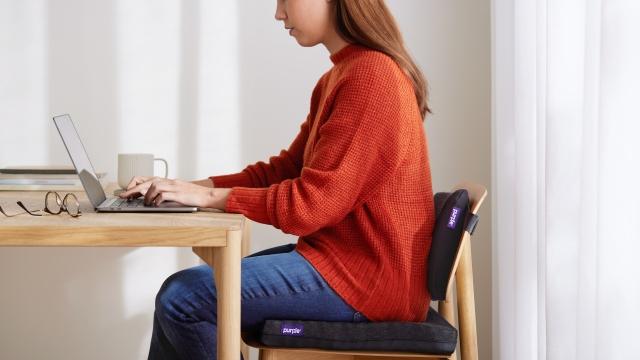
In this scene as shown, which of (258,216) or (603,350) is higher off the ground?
(258,216)

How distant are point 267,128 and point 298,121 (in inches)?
4.1

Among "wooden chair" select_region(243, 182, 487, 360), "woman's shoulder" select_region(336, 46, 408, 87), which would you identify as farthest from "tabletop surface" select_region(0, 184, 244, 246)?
"woman's shoulder" select_region(336, 46, 408, 87)

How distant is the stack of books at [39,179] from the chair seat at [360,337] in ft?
2.67

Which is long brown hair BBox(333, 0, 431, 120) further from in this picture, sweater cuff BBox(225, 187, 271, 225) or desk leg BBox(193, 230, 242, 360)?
desk leg BBox(193, 230, 242, 360)

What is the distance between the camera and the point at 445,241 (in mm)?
1560

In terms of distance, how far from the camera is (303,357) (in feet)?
4.96

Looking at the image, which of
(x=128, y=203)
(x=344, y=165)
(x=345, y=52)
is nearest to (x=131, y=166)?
(x=128, y=203)

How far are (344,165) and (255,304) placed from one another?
297 millimetres

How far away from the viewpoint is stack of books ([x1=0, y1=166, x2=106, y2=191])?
2023mm

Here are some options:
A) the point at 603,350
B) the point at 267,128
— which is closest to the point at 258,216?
the point at 603,350

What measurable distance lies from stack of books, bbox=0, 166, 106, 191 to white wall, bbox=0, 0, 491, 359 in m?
0.57

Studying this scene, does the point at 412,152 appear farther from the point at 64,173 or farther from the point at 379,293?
the point at 64,173

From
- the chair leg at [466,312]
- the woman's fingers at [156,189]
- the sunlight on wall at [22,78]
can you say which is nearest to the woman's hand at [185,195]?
the woman's fingers at [156,189]

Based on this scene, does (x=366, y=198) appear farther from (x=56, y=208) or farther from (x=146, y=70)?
(x=146, y=70)
